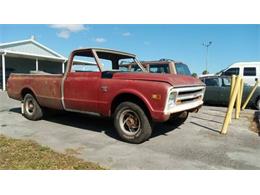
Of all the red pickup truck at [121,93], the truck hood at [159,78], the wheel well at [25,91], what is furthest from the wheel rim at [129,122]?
the wheel well at [25,91]

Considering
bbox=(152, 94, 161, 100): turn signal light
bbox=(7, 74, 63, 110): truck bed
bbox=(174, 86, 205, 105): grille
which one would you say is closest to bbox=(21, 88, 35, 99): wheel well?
bbox=(7, 74, 63, 110): truck bed

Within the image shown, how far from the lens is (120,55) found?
696 cm

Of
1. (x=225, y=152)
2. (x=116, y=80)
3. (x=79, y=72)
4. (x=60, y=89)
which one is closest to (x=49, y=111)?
(x=60, y=89)

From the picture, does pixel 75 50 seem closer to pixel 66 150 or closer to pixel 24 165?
pixel 66 150

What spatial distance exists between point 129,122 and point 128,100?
1.46 feet

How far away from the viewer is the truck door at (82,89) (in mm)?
5676

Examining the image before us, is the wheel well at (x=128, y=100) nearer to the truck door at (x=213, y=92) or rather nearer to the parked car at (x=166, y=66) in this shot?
the parked car at (x=166, y=66)

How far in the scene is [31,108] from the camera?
7.62 m

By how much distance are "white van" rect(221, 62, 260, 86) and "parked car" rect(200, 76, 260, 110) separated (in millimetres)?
3042

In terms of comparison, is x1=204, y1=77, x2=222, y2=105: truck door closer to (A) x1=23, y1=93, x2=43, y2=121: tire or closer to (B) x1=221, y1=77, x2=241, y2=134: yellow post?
(B) x1=221, y1=77, x2=241, y2=134: yellow post

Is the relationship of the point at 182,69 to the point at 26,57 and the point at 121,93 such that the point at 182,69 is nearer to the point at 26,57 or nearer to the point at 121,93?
the point at 121,93

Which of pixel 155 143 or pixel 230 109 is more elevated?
pixel 230 109

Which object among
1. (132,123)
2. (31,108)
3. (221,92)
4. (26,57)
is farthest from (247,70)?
(26,57)

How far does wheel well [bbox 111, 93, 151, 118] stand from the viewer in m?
5.00
